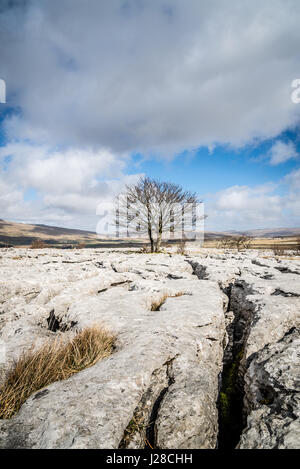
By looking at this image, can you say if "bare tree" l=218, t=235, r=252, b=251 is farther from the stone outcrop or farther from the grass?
the grass

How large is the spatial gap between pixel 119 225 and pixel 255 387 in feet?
74.1

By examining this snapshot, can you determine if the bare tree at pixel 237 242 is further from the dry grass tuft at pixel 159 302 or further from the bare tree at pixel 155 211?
the dry grass tuft at pixel 159 302

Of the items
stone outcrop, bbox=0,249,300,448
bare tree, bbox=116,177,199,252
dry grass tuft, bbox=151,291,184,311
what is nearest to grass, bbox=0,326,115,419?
stone outcrop, bbox=0,249,300,448

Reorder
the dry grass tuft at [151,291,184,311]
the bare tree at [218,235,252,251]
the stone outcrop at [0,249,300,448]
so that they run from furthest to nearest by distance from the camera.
A: 1. the bare tree at [218,235,252,251]
2. the dry grass tuft at [151,291,184,311]
3. the stone outcrop at [0,249,300,448]

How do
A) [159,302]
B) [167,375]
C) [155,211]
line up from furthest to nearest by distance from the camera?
[155,211] < [159,302] < [167,375]

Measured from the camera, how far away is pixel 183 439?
168 cm

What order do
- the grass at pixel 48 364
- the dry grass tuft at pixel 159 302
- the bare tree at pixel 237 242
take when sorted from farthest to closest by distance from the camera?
the bare tree at pixel 237 242 → the dry grass tuft at pixel 159 302 → the grass at pixel 48 364

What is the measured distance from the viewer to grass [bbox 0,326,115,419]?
209 centimetres

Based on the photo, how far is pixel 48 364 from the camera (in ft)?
8.13

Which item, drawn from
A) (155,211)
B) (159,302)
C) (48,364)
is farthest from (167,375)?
(155,211)

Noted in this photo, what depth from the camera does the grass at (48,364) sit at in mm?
2086

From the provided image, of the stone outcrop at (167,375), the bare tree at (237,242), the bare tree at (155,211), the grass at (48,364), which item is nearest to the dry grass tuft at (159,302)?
the stone outcrop at (167,375)

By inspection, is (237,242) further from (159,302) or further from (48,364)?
(48,364)
